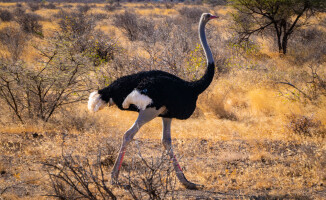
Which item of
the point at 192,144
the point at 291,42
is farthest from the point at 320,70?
the point at 192,144

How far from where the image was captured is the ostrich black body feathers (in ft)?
13.8

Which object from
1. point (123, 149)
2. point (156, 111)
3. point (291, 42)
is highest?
point (291, 42)

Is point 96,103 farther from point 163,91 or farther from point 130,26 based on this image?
point 130,26

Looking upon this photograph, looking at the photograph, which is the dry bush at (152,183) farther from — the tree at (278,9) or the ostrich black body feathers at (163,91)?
the tree at (278,9)

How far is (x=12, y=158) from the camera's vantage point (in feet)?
17.7

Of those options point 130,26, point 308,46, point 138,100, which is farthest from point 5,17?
point 138,100

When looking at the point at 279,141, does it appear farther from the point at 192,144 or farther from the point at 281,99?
the point at 281,99

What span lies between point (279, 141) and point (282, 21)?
335 inches

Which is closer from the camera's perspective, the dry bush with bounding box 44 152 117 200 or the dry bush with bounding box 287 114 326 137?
the dry bush with bounding box 44 152 117 200

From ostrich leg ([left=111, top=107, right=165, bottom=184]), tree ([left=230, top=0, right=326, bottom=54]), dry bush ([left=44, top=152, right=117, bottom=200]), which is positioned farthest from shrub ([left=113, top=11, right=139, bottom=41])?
ostrich leg ([left=111, top=107, right=165, bottom=184])

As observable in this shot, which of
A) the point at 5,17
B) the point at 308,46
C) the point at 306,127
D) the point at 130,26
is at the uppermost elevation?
the point at 5,17

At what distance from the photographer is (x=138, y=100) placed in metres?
4.20

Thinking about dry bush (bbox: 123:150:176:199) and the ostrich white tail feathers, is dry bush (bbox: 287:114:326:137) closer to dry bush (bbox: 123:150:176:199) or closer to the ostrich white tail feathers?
dry bush (bbox: 123:150:176:199)

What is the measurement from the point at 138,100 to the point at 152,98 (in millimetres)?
171
